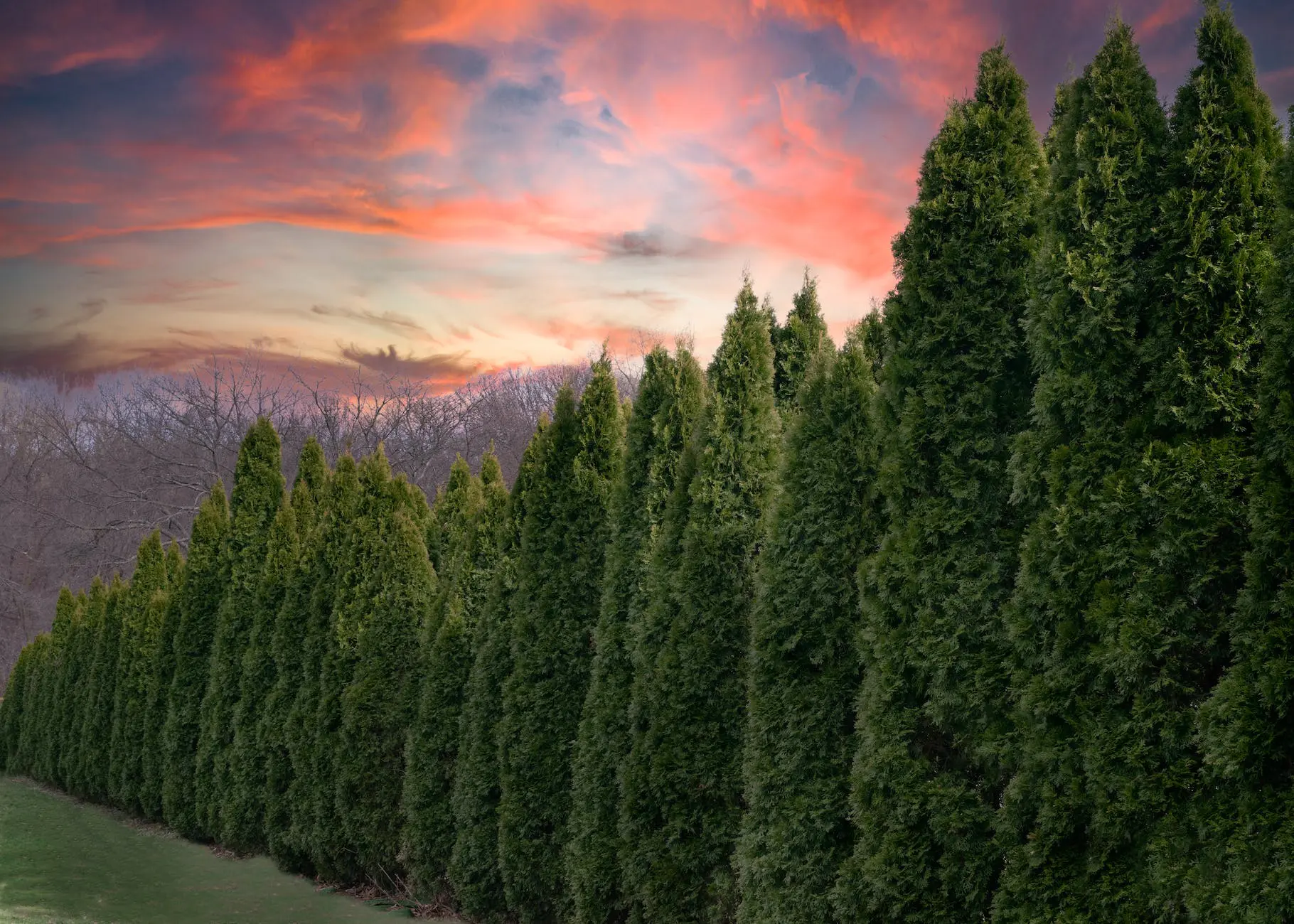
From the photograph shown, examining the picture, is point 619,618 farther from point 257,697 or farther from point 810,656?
point 257,697

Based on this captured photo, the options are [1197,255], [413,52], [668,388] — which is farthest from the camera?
[413,52]

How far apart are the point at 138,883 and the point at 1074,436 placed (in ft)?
41.7

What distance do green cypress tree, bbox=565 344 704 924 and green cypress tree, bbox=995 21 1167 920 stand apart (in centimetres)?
385

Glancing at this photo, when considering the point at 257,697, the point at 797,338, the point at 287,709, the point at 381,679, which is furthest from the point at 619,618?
the point at 257,697

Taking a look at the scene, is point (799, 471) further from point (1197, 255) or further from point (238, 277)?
point (238, 277)

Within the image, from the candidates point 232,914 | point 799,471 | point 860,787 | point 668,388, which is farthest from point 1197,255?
point 232,914

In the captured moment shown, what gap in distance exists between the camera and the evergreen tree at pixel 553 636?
9.20m

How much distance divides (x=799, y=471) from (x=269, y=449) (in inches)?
559

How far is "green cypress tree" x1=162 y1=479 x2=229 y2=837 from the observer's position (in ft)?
55.9

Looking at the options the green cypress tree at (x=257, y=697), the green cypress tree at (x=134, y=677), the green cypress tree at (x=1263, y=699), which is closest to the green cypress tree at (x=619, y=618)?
the green cypress tree at (x=1263, y=699)

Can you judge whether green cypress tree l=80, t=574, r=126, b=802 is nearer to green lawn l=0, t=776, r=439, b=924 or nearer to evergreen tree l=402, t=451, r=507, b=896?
green lawn l=0, t=776, r=439, b=924

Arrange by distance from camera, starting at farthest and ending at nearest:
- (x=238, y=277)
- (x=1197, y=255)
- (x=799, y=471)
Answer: (x=238, y=277) → (x=799, y=471) → (x=1197, y=255)

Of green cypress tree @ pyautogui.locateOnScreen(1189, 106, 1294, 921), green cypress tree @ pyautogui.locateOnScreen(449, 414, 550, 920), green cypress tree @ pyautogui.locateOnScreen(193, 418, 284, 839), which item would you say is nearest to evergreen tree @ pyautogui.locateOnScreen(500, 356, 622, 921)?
green cypress tree @ pyautogui.locateOnScreen(449, 414, 550, 920)

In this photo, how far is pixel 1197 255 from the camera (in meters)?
4.48
